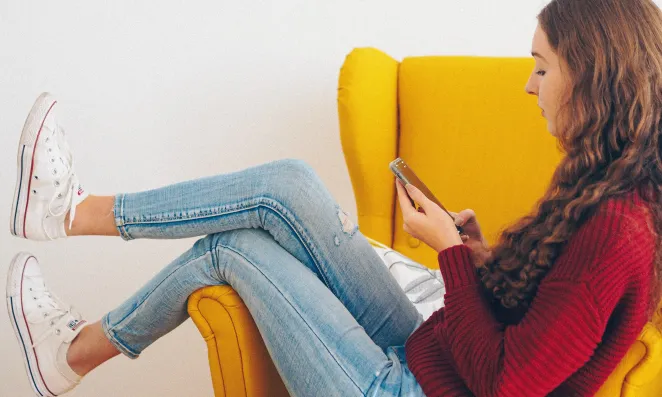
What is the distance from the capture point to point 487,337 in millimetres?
935

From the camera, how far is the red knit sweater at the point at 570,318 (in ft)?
2.81

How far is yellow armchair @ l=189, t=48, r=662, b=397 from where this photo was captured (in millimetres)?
1713

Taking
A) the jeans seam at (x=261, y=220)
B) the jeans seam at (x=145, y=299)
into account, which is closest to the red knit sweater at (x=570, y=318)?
the jeans seam at (x=261, y=220)

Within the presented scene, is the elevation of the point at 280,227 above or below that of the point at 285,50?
below

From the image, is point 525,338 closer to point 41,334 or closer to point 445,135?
point 41,334

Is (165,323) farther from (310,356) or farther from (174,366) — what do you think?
(174,366)

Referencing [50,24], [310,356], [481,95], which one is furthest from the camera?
[50,24]

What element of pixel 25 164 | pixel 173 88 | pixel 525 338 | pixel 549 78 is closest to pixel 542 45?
pixel 549 78

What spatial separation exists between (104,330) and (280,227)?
364 millimetres

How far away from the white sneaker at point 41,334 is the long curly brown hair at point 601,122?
0.78 m

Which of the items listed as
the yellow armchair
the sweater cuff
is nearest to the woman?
the sweater cuff

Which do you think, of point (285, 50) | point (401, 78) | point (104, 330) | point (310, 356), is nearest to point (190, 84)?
point (285, 50)

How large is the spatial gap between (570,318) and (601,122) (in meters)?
0.27

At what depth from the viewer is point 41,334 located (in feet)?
4.08
